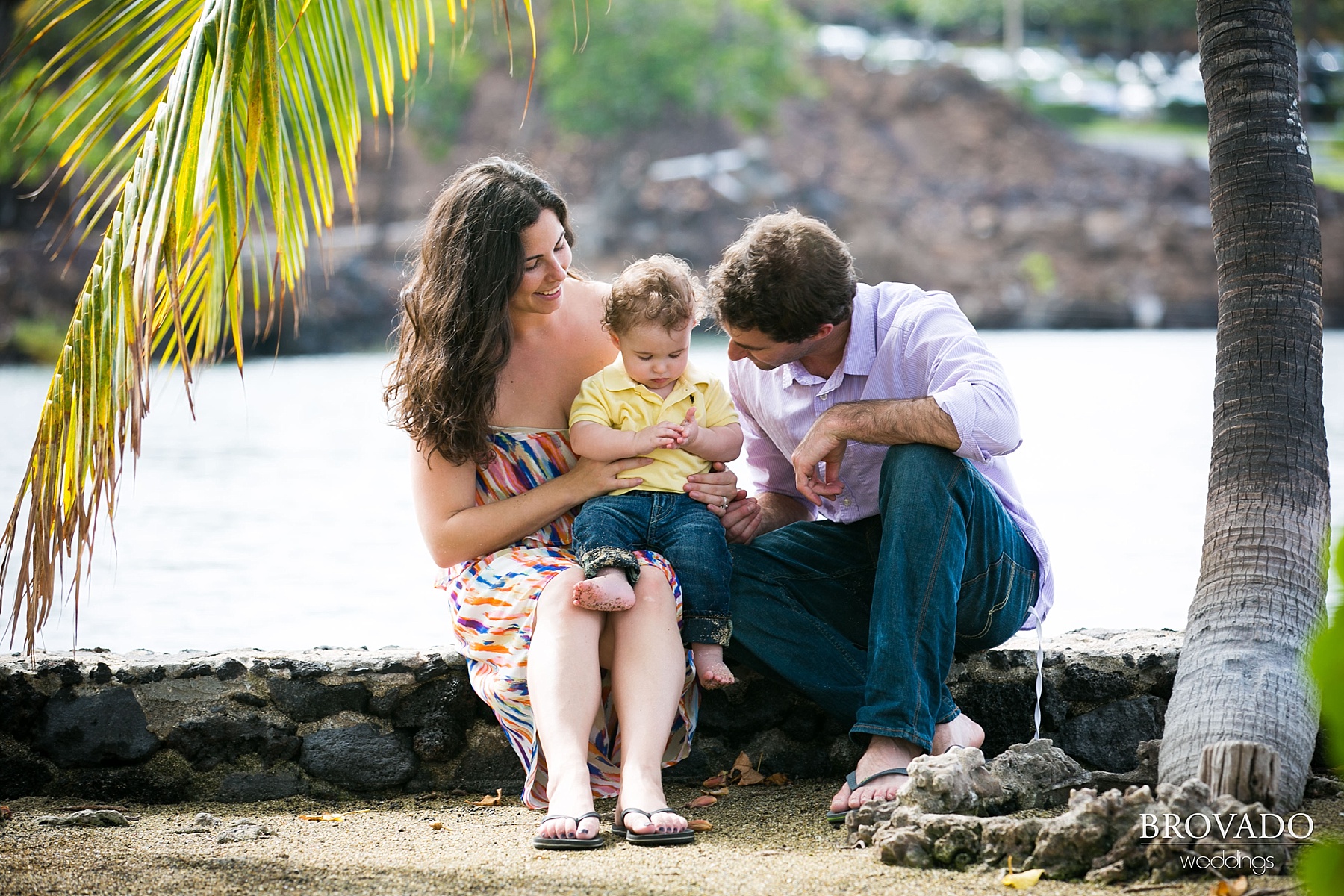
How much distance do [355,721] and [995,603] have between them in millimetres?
1548

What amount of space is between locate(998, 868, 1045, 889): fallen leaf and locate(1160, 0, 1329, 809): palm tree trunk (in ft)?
1.42

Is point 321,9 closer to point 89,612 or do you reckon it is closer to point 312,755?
point 312,755

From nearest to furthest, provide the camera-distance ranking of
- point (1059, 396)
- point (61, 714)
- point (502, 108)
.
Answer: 1. point (61, 714)
2. point (1059, 396)
3. point (502, 108)

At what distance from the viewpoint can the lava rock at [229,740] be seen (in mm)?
2971

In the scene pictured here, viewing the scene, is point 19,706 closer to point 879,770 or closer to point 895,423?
point 879,770

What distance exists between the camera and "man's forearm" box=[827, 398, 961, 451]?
2602 mm

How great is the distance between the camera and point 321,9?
2721 mm

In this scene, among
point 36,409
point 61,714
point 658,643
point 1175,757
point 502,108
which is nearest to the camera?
point 1175,757

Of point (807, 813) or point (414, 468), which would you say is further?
point (414, 468)

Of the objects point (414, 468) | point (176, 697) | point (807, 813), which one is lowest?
point (807, 813)

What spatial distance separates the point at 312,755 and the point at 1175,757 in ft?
6.36

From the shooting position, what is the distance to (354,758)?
3018 mm

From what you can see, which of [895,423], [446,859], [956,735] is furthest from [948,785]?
[446,859]

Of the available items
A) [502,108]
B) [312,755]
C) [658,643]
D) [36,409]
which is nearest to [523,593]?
[658,643]
